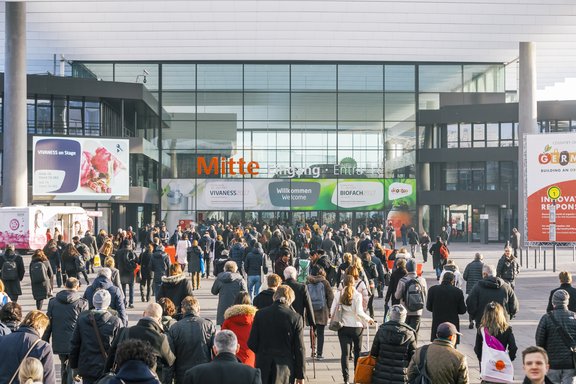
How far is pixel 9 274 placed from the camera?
16422 millimetres

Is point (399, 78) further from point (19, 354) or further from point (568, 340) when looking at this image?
point (19, 354)

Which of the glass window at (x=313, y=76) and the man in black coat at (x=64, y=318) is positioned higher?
the glass window at (x=313, y=76)

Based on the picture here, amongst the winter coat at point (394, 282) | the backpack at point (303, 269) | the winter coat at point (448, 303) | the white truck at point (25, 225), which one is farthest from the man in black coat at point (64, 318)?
the white truck at point (25, 225)

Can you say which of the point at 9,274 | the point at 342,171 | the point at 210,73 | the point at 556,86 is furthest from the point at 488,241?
the point at 9,274

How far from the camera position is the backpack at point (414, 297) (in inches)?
468

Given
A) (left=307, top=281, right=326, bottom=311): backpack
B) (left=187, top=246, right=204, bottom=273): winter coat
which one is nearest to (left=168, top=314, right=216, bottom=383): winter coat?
(left=307, top=281, right=326, bottom=311): backpack

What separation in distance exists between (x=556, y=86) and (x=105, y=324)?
181 feet

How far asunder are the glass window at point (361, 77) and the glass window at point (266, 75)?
3.56 m

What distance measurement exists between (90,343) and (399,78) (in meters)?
45.4

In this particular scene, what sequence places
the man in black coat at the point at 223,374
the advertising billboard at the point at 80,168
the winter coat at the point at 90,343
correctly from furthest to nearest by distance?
the advertising billboard at the point at 80,168, the winter coat at the point at 90,343, the man in black coat at the point at 223,374

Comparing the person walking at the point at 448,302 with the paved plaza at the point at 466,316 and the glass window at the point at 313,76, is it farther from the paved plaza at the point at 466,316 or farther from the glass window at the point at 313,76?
the glass window at the point at 313,76

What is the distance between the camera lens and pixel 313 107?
5178 cm

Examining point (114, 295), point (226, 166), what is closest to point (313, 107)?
point (226, 166)

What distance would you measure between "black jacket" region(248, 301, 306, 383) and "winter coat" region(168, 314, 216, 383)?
0.59m
